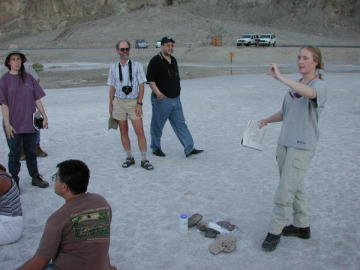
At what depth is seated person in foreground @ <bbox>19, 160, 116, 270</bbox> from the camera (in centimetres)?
272

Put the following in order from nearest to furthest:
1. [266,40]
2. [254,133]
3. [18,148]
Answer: [254,133]
[18,148]
[266,40]

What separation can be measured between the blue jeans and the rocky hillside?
47123 millimetres

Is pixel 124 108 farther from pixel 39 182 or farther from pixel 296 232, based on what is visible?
pixel 296 232

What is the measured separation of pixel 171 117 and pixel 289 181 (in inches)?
134

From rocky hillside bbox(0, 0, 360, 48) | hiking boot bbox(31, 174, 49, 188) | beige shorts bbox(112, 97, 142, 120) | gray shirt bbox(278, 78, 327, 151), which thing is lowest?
hiking boot bbox(31, 174, 49, 188)

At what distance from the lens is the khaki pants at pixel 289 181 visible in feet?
12.3

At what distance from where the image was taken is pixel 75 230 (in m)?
2.72

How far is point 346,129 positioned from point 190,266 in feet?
20.6

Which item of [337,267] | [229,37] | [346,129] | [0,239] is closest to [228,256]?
[337,267]

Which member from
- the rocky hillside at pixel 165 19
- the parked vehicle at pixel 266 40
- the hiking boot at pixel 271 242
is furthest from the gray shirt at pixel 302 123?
the rocky hillside at pixel 165 19

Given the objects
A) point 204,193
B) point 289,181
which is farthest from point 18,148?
point 289,181

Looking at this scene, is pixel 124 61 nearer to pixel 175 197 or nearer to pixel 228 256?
pixel 175 197

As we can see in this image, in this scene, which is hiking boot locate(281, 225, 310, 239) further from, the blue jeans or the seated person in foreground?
the blue jeans

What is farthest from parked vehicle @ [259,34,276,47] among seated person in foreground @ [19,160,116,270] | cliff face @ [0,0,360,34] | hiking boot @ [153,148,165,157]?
seated person in foreground @ [19,160,116,270]
